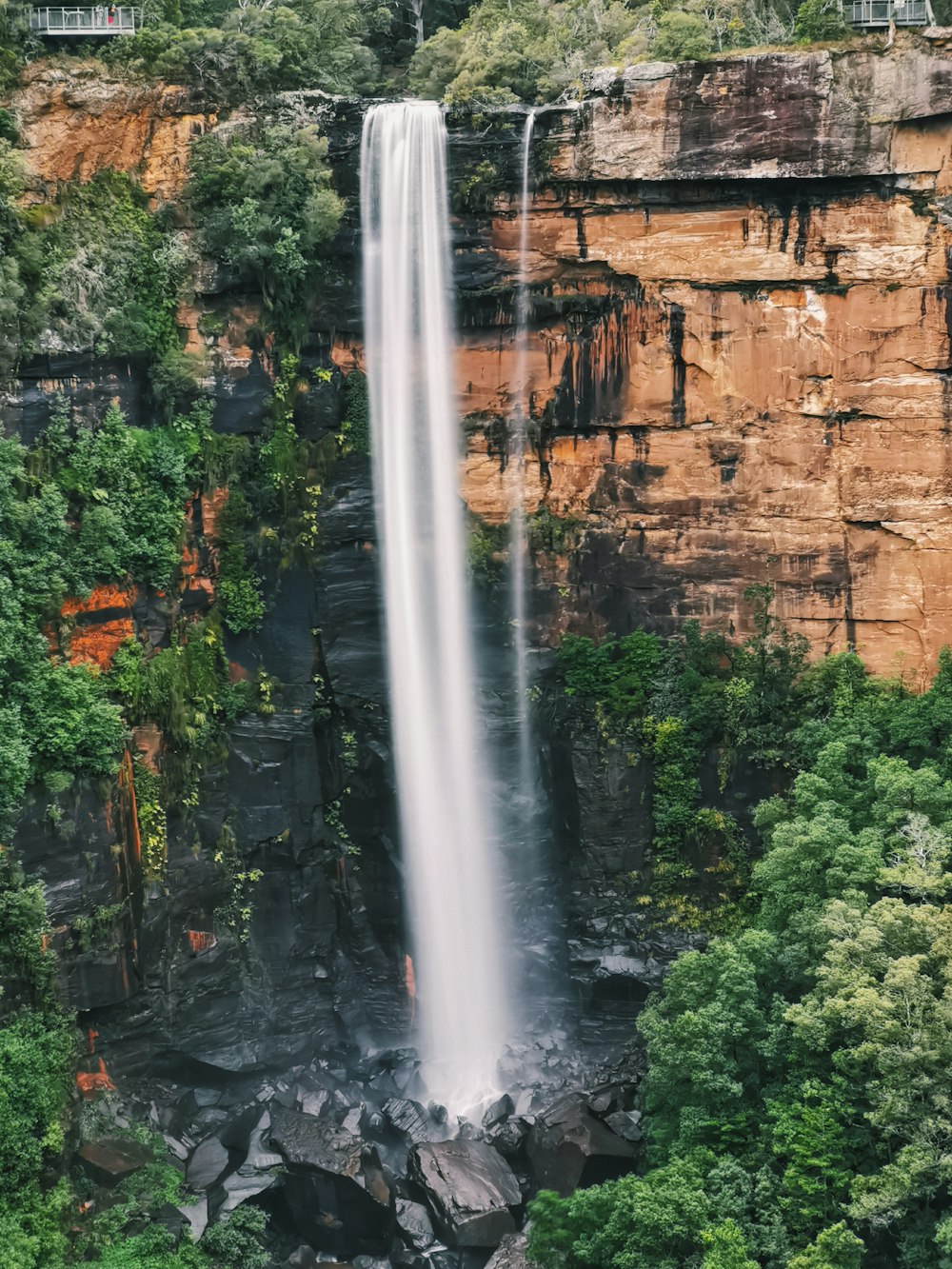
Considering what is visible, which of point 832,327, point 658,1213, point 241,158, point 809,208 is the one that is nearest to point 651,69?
point 809,208

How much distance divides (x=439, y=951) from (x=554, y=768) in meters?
3.46

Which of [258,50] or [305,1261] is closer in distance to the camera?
[305,1261]

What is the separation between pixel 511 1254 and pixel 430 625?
9.16 m

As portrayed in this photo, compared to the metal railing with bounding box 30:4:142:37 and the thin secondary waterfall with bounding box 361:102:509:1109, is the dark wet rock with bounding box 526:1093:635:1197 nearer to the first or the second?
the thin secondary waterfall with bounding box 361:102:509:1109

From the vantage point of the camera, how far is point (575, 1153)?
16641 mm

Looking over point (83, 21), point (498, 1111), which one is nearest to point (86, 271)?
point (83, 21)

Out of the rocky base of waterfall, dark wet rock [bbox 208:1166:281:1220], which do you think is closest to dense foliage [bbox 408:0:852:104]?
the rocky base of waterfall

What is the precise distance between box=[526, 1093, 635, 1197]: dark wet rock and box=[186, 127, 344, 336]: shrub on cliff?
12.4 m

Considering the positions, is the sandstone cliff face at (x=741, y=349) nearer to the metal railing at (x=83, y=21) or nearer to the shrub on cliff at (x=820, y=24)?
the shrub on cliff at (x=820, y=24)

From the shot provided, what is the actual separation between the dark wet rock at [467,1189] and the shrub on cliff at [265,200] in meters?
12.4

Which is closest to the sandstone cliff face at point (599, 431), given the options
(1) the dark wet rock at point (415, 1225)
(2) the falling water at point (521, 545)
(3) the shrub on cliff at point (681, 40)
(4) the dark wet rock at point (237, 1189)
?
(2) the falling water at point (521, 545)

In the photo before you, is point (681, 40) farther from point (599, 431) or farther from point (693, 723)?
point (693, 723)

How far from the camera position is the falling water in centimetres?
2012

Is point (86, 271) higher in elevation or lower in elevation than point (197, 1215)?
higher
